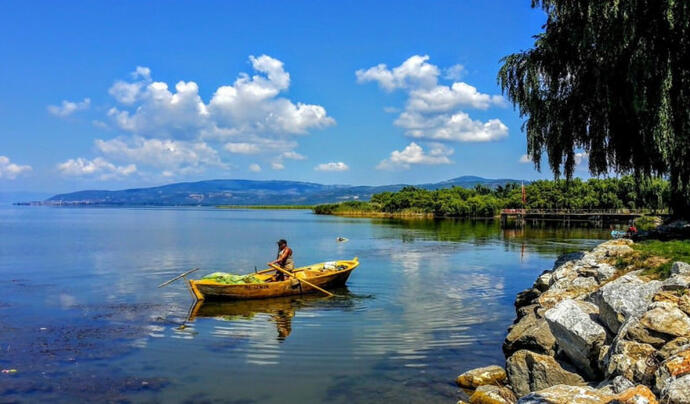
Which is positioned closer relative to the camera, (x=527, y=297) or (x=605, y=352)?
(x=605, y=352)

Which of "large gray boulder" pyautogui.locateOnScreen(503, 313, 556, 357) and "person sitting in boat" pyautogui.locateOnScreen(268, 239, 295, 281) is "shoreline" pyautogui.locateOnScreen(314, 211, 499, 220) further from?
"large gray boulder" pyautogui.locateOnScreen(503, 313, 556, 357)

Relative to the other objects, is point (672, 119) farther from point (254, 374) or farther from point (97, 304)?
point (97, 304)

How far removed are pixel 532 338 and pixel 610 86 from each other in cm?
987

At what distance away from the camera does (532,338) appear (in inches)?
497

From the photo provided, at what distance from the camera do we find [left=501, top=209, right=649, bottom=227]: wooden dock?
10157 centimetres

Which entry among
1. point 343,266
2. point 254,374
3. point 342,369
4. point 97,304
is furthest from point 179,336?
point 343,266

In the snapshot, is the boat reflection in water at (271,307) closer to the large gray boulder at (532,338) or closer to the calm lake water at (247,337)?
the calm lake water at (247,337)

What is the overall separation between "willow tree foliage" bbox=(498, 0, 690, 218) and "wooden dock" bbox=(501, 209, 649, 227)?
80.8 metres

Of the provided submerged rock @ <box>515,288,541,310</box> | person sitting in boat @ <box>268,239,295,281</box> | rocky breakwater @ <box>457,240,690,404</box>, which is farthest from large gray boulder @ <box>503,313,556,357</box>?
person sitting in boat @ <box>268,239,295,281</box>

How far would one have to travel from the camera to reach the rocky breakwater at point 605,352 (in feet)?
26.3

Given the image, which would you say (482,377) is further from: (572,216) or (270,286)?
(572,216)

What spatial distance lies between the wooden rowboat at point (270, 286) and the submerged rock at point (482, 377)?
12.0 meters

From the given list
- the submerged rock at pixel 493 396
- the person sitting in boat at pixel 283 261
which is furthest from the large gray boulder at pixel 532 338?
the person sitting in boat at pixel 283 261

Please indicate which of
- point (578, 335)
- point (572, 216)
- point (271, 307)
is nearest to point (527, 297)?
point (578, 335)
